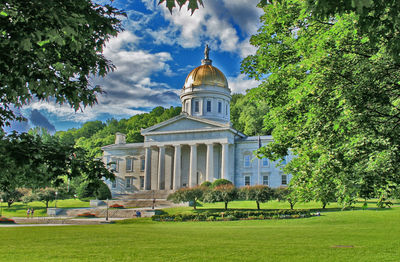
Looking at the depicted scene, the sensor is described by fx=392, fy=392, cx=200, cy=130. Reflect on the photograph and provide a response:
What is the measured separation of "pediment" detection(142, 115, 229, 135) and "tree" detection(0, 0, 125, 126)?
55.0m

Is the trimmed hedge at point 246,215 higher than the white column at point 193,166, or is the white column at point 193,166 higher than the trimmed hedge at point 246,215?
the white column at point 193,166

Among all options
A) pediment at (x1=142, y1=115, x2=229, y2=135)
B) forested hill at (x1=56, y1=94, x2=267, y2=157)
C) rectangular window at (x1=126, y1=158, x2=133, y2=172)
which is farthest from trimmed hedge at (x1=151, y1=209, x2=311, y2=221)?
forested hill at (x1=56, y1=94, x2=267, y2=157)

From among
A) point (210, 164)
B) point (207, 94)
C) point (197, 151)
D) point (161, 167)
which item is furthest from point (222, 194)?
point (207, 94)

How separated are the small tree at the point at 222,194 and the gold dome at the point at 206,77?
31.6 meters

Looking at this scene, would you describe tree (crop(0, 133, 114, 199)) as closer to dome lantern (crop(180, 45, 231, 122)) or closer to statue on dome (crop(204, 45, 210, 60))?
dome lantern (crop(180, 45, 231, 122))

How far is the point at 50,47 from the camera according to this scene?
7.47m

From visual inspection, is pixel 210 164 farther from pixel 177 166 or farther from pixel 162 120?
pixel 162 120

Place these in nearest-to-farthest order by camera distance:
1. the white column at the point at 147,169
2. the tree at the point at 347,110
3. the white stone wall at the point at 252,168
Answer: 1. the tree at the point at 347,110
2. the white stone wall at the point at 252,168
3. the white column at the point at 147,169

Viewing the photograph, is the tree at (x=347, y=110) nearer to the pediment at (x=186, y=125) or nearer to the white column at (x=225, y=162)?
the white column at (x=225, y=162)

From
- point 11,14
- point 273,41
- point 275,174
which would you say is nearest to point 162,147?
point 275,174

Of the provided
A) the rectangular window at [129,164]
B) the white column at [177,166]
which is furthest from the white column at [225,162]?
the rectangular window at [129,164]

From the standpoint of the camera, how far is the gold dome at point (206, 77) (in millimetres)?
72125

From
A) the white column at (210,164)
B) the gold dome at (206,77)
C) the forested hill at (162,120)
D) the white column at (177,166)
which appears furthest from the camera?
the forested hill at (162,120)

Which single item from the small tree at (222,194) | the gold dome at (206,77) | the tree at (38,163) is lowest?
the small tree at (222,194)
